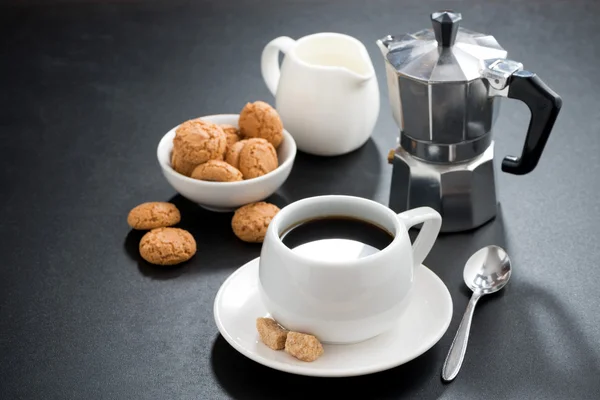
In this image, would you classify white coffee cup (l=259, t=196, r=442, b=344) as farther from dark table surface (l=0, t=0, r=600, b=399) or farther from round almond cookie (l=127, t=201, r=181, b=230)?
round almond cookie (l=127, t=201, r=181, b=230)

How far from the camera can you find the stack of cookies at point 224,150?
3.28 ft

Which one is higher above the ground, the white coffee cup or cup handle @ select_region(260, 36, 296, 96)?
the white coffee cup

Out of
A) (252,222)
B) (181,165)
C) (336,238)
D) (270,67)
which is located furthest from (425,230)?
(270,67)

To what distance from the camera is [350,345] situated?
2.57 ft

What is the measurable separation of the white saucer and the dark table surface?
3 centimetres

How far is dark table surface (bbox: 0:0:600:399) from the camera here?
793mm

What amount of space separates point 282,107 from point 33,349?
18.9 inches

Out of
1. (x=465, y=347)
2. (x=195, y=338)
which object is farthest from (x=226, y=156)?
(x=465, y=347)

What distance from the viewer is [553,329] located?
848 millimetres

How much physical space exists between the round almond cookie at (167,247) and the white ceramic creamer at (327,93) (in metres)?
0.26

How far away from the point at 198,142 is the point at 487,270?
347 millimetres

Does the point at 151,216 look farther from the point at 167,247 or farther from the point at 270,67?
the point at 270,67

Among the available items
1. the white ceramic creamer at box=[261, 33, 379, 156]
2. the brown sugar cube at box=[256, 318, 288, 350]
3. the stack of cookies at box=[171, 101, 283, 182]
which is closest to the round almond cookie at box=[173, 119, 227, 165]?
the stack of cookies at box=[171, 101, 283, 182]

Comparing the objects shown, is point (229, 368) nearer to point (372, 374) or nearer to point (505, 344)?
point (372, 374)
